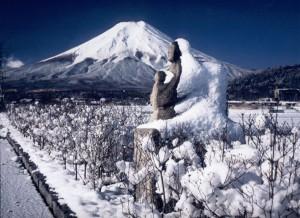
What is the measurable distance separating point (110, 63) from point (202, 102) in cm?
12776

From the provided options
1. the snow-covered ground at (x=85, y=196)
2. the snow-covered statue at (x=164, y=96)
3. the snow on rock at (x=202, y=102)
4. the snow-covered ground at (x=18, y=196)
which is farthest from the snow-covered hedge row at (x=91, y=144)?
the snow on rock at (x=202, y=102)

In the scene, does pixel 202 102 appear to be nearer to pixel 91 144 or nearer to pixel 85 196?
pixel 85 196

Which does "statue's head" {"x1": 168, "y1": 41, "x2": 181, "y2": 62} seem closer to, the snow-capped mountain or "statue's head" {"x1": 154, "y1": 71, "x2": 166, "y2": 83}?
"statue's head" {"x1": 154, "y1": 71, "x2": 166, "y2": 83}

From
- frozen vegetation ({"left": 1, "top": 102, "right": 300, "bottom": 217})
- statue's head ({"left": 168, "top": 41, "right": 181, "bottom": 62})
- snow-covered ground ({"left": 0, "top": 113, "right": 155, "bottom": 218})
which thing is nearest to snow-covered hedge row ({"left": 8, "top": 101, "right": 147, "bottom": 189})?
frozen vegetation ({"left": 1, "top": 102, "right": 300, "bottom": 217})

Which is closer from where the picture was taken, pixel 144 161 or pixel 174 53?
pixel 144 161

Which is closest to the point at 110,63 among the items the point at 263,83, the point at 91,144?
the point at 263,83

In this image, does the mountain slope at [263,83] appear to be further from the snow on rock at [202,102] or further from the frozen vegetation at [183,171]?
the snow on rock at [202,102]

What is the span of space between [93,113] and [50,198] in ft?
21.1

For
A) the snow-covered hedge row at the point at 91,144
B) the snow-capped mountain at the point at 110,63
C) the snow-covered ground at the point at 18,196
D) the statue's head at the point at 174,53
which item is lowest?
the snow-covered ground at the point at 18,196

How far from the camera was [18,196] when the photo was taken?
752cm

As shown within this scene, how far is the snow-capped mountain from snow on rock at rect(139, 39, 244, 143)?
316 ft

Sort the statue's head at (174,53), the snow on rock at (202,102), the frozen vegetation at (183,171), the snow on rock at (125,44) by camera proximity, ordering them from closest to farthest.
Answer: the frozen vegetation at (183,171) → the snow on rock at (202,102) → the statue's head at (174,53) → the snow on rock at (125,44)

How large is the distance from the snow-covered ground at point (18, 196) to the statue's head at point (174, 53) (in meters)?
3.02

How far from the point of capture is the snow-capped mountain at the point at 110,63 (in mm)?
112494
